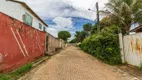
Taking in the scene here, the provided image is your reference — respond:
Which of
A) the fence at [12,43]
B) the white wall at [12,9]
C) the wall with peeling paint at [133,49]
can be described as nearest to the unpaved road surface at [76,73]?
the fence at [12,43]

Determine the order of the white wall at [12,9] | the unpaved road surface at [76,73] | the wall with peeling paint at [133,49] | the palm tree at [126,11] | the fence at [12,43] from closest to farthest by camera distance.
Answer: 1. the fence at [12,43]
2. the unpaved road surface at [76,73]
3. the wall with peeling paint at [133,49]
4. the white wall at [12,9]
5. the palm tree at [126,11]

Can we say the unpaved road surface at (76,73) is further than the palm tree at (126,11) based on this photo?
No

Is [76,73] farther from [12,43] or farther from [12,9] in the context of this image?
[12,9]

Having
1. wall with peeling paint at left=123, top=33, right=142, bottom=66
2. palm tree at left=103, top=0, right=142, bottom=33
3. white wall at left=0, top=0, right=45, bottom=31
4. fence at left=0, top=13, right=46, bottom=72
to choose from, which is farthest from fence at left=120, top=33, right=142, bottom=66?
white wall at left=0, top=0, right=45, bottom=31

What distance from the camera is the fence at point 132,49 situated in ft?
31.7

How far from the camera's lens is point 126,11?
19375mm

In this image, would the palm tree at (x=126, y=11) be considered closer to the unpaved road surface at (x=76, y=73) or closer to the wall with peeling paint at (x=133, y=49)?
the wall with peeling paint at (x=133, y=49)

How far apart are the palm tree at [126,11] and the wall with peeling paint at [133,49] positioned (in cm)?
878

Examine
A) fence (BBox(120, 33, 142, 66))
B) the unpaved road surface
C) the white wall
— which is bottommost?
the unpaved road surface

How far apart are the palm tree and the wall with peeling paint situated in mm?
8777

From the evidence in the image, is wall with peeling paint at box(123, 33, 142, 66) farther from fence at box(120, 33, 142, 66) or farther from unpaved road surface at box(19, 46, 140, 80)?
unpaved road surface at box(19, 46, 140, 80)

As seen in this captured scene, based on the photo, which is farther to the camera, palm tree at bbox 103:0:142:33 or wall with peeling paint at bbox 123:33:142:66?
palm tree at bbox 103:0:142:33

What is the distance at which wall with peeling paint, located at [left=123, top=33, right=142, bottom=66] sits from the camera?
9656mm

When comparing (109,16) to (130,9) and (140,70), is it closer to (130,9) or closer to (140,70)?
(130,9)
